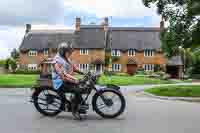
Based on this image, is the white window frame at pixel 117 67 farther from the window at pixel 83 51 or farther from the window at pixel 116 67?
the window at pixel 83 51

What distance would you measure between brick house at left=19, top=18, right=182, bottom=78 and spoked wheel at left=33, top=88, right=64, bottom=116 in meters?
61.9

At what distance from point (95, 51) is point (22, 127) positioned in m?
65.3

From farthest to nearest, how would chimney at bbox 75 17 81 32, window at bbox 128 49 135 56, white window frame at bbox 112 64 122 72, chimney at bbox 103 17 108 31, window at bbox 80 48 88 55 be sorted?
1. chimney at bbox 75 17 81 32
2. chimney at bbox 103 17 108 31
3. window at bbox 80 48 88 55
4. window at bbox 128 49 135 56
5. white window frame at bbox 112 64 122 72

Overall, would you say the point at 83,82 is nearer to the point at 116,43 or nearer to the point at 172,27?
the point at 172,27

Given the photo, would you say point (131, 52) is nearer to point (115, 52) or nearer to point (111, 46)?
point (115, 52)

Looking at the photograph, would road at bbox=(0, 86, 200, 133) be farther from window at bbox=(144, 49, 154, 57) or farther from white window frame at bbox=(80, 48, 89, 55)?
white window frame at bbox=(80, 48, 89, 55)

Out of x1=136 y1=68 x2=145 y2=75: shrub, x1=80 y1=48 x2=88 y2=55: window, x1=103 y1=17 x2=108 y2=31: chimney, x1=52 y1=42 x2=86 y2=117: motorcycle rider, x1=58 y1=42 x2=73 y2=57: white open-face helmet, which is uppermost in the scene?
x1=103 y1=17 x2=108 y2=31: chimney

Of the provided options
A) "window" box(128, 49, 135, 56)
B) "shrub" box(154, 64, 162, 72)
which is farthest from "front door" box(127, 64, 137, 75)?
"shrub" box(154, 64, 162, 72)

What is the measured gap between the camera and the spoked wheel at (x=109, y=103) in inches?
382

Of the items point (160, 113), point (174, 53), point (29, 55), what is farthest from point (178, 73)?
point (160, 113)

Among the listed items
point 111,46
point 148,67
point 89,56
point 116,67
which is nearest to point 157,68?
point 148,67

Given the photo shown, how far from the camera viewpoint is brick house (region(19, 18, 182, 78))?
241 ft

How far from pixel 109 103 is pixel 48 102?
1.52 m

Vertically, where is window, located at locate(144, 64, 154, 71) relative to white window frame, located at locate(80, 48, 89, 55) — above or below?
below
